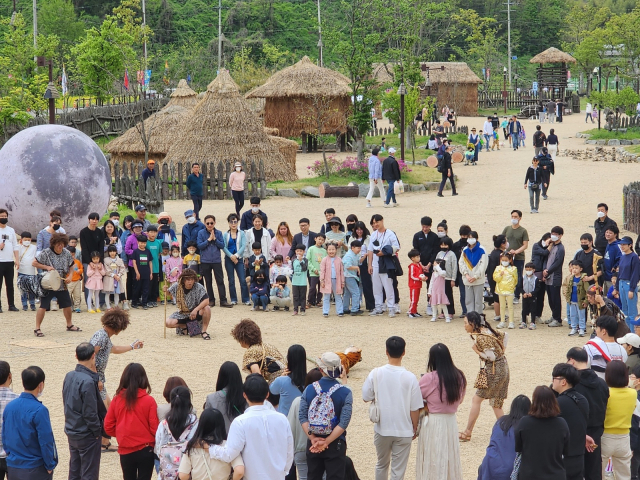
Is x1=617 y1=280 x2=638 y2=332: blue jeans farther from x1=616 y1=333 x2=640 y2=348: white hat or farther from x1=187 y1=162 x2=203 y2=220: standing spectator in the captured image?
x1=187 y1=162 x2=203 y2=220: standing spectator

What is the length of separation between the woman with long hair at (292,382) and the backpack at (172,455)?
1164 mm

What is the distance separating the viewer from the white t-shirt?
23.4 ft

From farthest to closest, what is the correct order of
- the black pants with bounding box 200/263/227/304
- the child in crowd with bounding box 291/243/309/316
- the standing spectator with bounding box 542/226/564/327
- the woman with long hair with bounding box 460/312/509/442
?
the black pants with bounding box 200/263/227/304 → the child in crowd with bounding box 291/243/309/316 → the standing spectator with bounding box 542/226/564/327 → the woman with long hair with bounding box 460/312/509/442

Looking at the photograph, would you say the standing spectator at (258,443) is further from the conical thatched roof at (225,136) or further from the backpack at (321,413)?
the conical thatched roof at (225,136)

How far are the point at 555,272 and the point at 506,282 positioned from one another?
0.79 metres

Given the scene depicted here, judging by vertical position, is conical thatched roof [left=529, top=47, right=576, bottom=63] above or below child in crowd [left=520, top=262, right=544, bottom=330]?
above

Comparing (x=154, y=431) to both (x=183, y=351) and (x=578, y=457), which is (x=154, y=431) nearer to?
(x=578, y=457)

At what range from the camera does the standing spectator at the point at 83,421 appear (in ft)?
23.4

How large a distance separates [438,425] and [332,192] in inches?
771

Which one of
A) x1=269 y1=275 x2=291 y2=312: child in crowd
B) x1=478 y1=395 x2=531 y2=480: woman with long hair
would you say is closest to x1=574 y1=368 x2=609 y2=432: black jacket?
x1=478 y1=395 x2=531 y2=480: woman with long hair

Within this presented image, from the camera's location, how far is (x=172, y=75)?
5778 cm

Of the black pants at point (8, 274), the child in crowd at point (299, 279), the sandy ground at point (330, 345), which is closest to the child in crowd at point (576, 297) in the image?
the sandy ground at point (330, 345)

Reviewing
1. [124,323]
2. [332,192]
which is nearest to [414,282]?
[124,323]

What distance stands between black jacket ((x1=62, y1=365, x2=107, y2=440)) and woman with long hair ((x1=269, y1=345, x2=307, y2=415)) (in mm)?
1485
